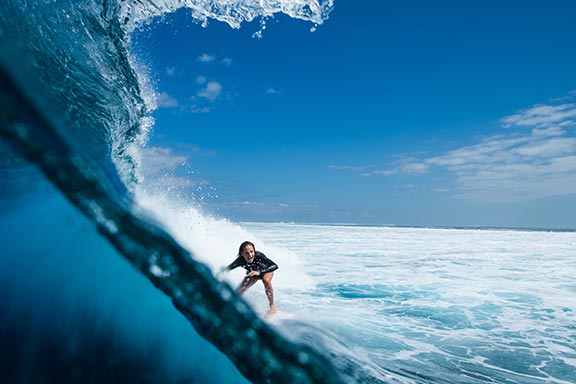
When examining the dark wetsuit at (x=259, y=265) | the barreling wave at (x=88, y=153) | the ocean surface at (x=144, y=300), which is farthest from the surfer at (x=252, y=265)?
the barreling wave at (x=88, y=153)

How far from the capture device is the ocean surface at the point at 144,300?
10.2ft

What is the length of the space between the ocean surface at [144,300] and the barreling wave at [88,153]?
2 centimetres

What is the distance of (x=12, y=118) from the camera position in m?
2.71

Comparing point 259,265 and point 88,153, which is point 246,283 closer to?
point 259,265

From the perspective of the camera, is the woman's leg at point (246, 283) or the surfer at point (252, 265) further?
the surfer at point (252, 265)

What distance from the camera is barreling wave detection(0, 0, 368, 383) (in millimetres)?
2996

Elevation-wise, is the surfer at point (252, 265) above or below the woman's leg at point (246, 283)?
above

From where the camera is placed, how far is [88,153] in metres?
4.62

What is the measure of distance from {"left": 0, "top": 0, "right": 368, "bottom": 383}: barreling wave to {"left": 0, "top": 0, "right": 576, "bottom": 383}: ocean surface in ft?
0.06

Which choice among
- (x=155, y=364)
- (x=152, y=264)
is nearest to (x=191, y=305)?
(x=152, y=264)

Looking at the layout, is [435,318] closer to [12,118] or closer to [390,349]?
[390,349]

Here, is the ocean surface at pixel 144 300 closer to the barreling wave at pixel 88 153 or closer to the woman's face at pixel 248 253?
the barreling wave at pixel 88 153

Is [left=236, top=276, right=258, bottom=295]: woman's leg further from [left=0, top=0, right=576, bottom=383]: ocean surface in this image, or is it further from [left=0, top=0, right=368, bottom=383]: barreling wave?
[left=0, top=0, right=368, bottom=383]: barreling wave

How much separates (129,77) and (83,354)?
497 centimetres
